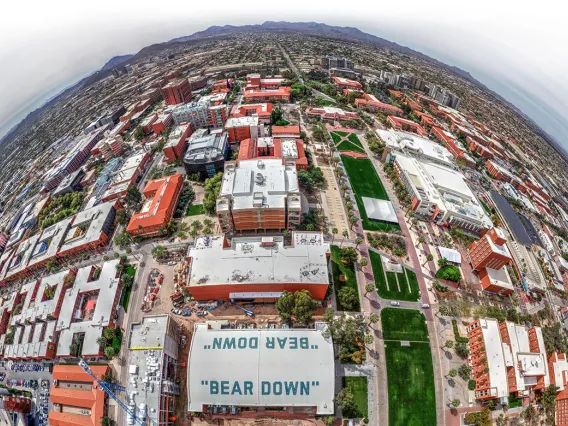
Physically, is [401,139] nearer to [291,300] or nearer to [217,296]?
[291,300]

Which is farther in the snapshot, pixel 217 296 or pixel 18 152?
pixel 18 152

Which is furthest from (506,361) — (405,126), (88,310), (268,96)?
(268,96)

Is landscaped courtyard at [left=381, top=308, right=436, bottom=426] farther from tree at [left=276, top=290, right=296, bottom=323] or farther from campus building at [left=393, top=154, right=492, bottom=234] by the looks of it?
campus building at [left=393, top=154, right=492, bottom=234]

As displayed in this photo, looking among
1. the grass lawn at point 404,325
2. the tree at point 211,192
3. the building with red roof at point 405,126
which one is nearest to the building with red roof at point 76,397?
the tree at point 211,192

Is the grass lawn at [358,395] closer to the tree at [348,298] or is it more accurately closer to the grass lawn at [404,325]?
the grass lawn at [404,325]

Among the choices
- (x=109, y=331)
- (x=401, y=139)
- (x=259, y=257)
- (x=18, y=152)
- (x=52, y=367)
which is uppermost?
(x=18, y=152)

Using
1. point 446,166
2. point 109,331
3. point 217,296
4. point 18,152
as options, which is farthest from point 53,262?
point 18,152
